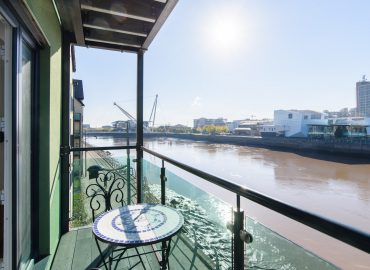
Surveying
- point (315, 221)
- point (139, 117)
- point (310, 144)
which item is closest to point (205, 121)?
point (310, 144)

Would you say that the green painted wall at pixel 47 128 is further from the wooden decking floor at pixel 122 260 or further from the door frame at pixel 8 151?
the door frame at pixel 8 151

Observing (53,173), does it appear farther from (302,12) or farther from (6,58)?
(302,12)

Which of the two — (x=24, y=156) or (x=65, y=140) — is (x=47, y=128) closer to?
(x=24, y=156)

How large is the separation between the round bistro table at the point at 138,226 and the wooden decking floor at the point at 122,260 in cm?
23

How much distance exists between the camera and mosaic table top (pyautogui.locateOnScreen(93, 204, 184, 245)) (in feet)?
3.75

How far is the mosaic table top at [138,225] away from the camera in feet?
3.75

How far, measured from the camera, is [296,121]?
1615 inches

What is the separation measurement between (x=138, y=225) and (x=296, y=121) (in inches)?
1754

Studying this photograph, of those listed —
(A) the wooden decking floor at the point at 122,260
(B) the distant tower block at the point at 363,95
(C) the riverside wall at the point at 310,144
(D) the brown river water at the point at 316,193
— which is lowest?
(D) the brown river water at the point at 316,193

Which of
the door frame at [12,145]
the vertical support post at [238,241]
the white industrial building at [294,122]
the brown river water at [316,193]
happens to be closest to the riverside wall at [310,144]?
the brown river water at [316,193]

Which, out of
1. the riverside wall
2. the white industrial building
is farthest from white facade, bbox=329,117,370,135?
the riverside wall

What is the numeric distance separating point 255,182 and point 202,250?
12949 mm

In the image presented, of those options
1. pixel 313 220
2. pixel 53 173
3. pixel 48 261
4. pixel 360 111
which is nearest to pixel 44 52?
pixel 53 173

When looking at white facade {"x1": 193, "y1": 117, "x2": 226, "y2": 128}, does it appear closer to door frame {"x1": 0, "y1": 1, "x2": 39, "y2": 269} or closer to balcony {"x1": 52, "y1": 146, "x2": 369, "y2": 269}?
balcony {"x1": 52, "y1": 146, "x2": 369, "y2": 269}
